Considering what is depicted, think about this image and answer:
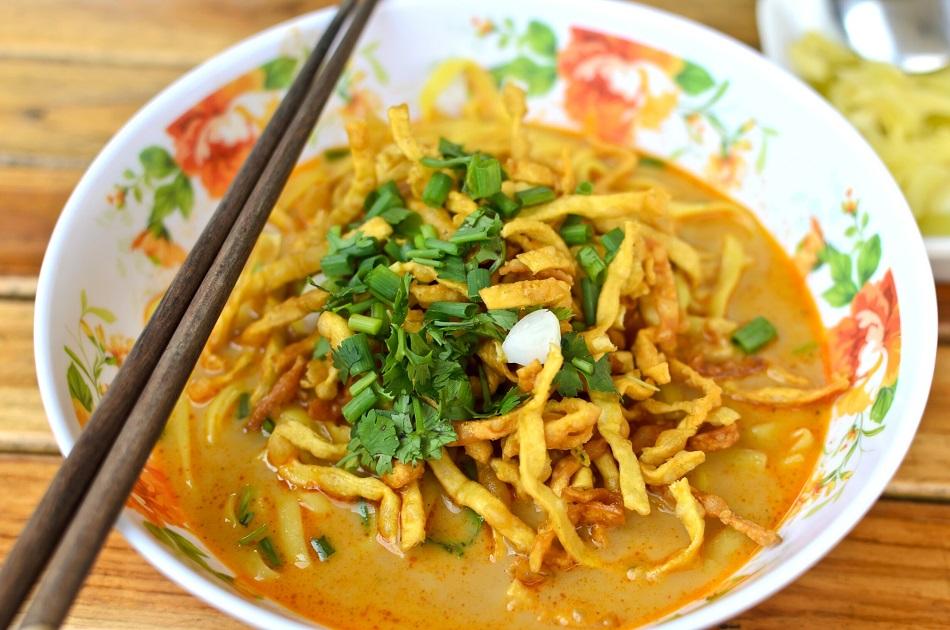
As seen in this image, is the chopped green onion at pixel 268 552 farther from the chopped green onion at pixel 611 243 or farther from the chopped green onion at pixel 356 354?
the chopped green onion at pixel 611 243

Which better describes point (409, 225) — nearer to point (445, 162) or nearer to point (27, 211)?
point (445, 162)

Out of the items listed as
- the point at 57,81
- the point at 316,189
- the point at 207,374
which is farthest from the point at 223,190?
the point at 57,81

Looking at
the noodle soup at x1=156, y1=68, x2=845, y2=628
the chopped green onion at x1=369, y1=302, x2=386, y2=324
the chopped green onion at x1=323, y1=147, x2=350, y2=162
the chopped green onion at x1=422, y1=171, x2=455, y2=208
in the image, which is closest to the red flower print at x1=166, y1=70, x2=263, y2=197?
the chopped green onion at x1=323, y1=147, x2=350, y2=162

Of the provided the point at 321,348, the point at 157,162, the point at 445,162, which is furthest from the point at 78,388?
the point at 445,162

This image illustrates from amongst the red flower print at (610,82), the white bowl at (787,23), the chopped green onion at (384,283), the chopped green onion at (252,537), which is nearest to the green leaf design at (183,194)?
the chopped green onion at (384,283)

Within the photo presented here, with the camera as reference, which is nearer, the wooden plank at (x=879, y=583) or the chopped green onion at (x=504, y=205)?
the wooden plank at (x=879, y=583)

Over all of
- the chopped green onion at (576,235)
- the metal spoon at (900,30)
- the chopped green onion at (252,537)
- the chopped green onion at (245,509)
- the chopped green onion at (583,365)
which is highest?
the chopped green onion at (576,235)
